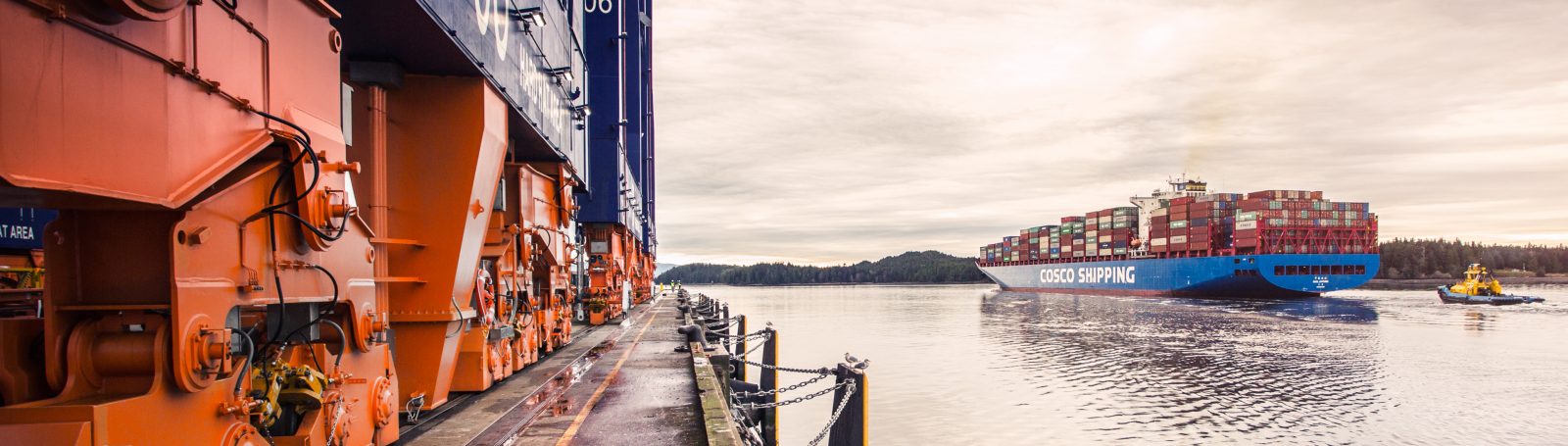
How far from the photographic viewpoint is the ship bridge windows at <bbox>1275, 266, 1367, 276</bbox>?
227 ft

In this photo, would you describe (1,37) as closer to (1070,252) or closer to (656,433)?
(656,433)

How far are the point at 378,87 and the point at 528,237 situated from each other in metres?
5.09

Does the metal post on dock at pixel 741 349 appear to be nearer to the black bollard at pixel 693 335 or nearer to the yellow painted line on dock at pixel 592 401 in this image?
the black bollard at pixel 693 335

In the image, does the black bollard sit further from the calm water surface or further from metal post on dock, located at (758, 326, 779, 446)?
the calm water surface

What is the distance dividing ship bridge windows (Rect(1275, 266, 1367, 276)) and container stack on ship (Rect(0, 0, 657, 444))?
243 feet

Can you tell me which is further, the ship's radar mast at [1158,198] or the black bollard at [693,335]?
the ship's radar mast at [1158,198]

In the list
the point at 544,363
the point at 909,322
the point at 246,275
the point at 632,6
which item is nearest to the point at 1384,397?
the point at 544,363

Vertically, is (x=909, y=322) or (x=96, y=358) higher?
(x=96, y=358)

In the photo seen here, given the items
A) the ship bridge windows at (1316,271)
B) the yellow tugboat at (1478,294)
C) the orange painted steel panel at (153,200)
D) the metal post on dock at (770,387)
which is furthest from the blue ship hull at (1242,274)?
the orange painted steel panel at (153,200)

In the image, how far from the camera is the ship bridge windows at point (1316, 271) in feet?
227

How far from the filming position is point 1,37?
3.21 metres

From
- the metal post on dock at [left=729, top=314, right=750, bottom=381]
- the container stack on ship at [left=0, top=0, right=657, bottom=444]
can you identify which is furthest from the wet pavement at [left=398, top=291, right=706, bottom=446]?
the metal post on dock at [left=729, top=314, right=750, bottom=381]

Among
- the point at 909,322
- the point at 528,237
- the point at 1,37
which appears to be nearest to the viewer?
the point at 1,37

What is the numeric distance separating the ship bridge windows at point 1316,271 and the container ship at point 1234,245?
0.08 metres
